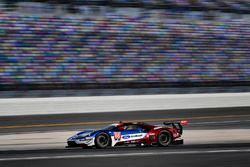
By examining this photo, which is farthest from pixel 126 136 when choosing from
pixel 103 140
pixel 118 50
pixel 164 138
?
pixel 118 50

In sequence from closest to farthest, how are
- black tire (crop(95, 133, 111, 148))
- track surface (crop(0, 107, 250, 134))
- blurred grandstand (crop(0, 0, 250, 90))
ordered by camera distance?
black tire (crop(95, 133, 111, 148)) → track surface (crop(0, 107, 250, 134)) → blurred grandstand (crop(0, 0, 250, 90))

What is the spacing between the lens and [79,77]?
21406 mm

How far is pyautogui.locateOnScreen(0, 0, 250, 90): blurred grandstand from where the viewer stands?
21.2 m

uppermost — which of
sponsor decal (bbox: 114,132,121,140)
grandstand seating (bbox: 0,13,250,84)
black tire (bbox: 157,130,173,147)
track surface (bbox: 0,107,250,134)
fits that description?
grandstand seating (bbox: 0,13,250,84)

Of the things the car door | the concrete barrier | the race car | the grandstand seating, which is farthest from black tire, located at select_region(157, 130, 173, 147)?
the grandstand seating

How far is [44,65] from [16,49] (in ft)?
4.73

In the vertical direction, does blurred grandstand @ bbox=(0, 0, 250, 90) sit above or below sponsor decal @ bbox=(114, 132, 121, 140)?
above

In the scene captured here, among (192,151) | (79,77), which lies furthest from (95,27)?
(192,151)

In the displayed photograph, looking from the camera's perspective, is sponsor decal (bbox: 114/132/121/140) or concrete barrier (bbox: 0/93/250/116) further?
concrete barrier (bbox: 0/93/250/116)

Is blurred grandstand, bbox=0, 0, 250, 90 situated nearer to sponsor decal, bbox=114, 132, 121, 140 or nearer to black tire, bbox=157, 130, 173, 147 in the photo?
sponsor decal, bbox=114, 132, 121, 140

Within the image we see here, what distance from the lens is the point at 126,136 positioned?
11.2 metres

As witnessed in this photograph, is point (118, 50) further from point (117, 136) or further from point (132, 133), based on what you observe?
point (117, 136)

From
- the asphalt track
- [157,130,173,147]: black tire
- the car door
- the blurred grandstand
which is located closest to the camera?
the asphalt track

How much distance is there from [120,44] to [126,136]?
1302 cm
